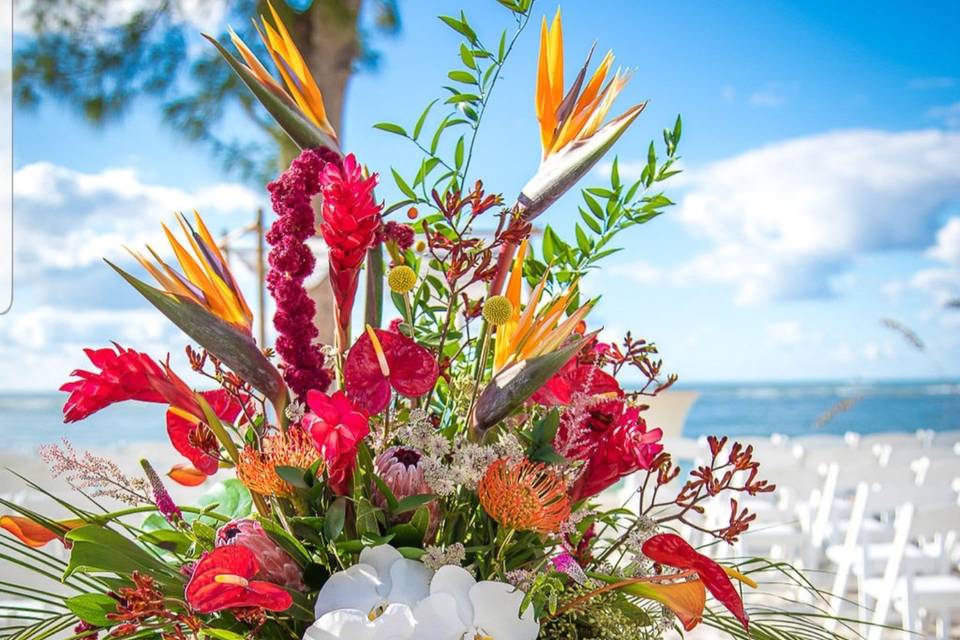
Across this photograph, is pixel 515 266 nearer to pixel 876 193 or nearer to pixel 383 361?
pixel 383 361

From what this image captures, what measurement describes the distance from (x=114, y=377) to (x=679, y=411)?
6.82m

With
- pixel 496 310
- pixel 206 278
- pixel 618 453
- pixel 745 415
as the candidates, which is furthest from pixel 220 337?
pixel 745 415

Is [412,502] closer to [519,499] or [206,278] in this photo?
[519,499]

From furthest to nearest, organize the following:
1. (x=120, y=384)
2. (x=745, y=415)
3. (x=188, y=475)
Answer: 1. (x=745, y=415)
2. (x=188, y=475)
3. (x=120, y=384)

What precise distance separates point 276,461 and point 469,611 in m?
0.14

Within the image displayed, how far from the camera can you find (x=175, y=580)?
504 mm

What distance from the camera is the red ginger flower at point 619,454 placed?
1.87ft

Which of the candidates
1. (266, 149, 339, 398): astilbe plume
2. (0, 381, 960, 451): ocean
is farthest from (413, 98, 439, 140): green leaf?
(0, 381, 960, 451): ocean

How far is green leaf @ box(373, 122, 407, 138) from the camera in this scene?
0.64 metres

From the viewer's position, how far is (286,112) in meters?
0.54

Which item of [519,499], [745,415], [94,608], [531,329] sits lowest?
[94,608]

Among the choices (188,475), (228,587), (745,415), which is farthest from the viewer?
(745,415)

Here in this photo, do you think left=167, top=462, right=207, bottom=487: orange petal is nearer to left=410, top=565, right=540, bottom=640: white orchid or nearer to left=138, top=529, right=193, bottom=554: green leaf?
left=138, top=529, right=193, bottom=554: green leaf

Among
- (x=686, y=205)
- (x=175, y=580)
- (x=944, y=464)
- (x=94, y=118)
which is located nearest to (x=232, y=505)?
(x=175, y=580)
